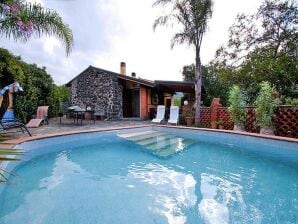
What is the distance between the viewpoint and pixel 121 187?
4.14 metres

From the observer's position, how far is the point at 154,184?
4.30 m

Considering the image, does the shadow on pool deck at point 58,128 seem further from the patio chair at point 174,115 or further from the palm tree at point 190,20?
the palm tree at point 190,20

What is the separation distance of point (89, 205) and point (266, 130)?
7081mm

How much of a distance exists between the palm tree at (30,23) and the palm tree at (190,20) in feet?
20.4

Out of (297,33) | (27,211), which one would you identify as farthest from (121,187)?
(297,33)

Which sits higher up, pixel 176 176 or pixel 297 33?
pixel 297 33

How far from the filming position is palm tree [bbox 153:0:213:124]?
448 inches

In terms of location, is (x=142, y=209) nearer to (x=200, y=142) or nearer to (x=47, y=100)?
(x=200, y=142)

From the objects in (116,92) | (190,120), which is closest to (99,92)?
(116,92)

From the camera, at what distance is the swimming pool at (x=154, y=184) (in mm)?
3074

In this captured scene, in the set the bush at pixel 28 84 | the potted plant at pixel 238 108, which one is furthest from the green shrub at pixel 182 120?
the bush at pixel 28 84

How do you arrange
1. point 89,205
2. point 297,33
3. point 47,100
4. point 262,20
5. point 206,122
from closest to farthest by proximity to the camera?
point 89,205 → point 206,122 → point 297,33 → point 262,20 → point 47,100

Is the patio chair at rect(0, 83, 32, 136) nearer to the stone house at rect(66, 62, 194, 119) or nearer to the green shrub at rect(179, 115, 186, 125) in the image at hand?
the stone house at rect(66, 62, 194, 119)

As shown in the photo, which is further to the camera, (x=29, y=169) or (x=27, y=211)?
(x=29, y=169)
